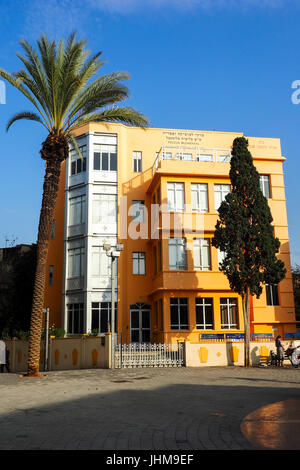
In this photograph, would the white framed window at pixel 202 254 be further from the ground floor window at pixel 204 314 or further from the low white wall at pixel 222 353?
the low white wall at pixel 222 353

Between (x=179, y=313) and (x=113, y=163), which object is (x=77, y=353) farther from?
(x=113, y=163)

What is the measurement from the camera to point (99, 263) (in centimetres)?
3161

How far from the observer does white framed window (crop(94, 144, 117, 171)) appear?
33.1 m

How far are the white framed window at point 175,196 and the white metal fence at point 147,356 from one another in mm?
10124

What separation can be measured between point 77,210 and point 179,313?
438 inches

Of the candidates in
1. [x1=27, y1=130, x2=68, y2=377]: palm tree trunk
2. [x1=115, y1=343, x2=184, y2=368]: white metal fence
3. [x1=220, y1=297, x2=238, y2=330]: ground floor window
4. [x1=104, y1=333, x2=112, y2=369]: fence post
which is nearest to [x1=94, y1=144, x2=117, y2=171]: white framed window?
[x1=220, y1=297, x2=238, y2=330]: ground floor window

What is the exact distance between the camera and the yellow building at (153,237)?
2838cm

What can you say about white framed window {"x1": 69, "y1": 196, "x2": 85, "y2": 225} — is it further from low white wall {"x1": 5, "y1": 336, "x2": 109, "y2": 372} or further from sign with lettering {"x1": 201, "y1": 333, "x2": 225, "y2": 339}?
sign with lettering {"x1": 201, "y1": 333, "x2": 225, "y2": 339}

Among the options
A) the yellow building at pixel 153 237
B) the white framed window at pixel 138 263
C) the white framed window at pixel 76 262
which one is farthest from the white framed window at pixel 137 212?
the white framed window at pixel 76 262

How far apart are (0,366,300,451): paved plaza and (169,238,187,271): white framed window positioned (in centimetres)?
1447

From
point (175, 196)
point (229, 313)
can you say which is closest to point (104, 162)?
point (175, 196)

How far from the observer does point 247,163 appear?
2422cm

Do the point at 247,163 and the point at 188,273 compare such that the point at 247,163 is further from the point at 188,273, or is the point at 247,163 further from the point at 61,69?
the point at 61,69
